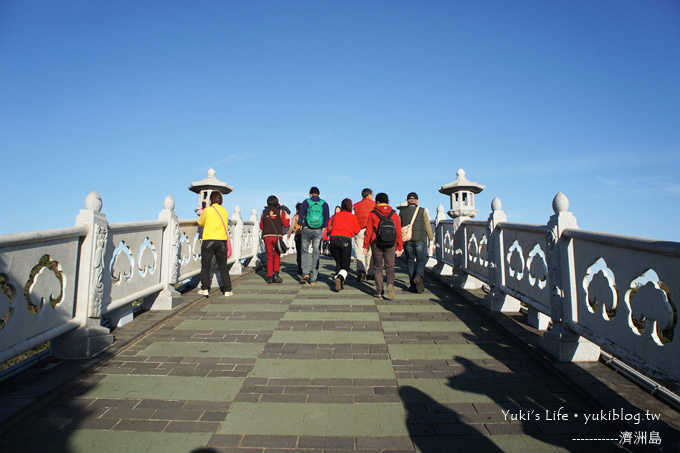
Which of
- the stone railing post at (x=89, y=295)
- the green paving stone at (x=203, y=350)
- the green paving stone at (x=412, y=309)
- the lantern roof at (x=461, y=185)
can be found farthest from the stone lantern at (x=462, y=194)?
the stone railing post at (x=89, y=295)

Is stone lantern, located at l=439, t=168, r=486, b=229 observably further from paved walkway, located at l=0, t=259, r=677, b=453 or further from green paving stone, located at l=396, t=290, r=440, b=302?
paved walkway, located at l=0, t=259, r=677, b=453

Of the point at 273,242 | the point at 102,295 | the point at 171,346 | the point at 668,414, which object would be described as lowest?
the point at 171,346

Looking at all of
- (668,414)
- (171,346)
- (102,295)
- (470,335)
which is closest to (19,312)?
(102,295)

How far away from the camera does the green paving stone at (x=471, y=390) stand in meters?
3.26

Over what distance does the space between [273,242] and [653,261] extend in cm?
698

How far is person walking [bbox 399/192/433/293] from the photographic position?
767 centimetres

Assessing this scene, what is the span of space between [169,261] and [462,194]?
768cm

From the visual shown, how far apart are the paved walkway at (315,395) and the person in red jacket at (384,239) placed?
1770 mm

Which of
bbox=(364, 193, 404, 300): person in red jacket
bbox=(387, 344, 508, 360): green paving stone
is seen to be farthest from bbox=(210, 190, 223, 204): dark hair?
bbox=(387, 344, 508, 360): green paving stone

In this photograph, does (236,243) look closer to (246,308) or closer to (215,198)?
(215,198)

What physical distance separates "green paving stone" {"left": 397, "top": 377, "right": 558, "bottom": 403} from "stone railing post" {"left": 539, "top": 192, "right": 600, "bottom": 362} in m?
0.72

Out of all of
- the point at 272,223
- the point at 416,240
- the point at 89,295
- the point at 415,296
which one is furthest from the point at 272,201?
the point at 89,295

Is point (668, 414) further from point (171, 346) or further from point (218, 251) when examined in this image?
point (218, 251)

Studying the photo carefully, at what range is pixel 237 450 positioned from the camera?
2525 millimetres
